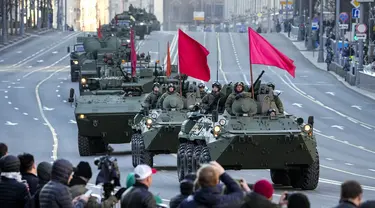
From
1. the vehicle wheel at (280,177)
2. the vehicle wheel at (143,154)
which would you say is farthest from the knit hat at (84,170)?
the vehicle wheel at (143,154)

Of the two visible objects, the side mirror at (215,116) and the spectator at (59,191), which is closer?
the spectator at (59,191)

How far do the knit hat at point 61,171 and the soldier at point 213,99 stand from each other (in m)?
14.1

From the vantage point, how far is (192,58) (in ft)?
90.8

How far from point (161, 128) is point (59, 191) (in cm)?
1719

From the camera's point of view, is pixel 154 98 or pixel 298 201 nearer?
pixel 298 201

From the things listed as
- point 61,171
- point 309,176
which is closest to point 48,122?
point 309,176

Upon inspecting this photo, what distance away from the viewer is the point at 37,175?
576 inches

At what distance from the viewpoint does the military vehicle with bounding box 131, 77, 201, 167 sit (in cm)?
2989

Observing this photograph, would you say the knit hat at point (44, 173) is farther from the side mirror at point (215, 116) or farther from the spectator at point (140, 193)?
the side mirror at point (215, 116)

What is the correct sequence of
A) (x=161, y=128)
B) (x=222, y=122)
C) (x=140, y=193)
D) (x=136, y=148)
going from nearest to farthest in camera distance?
1. (x=140, y=193)
2. (x=222, y=122)
3. (x=161, y=128)
4. (x=136, y=148)

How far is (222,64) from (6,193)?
7283cm

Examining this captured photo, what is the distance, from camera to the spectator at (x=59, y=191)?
12711mm

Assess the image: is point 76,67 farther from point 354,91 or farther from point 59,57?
point 59,57

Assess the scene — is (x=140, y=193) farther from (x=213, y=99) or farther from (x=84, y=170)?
(x=213, y=99)
